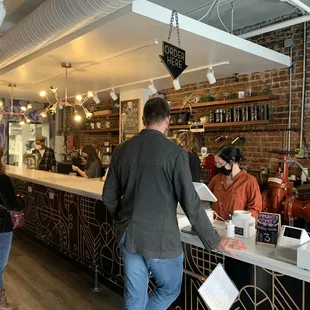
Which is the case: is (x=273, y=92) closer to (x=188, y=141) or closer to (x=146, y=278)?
(x=188, y=141)

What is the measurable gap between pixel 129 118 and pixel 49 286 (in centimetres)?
420

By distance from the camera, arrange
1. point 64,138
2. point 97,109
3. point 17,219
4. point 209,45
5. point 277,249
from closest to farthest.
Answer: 1. point 277,249
2. point 17,219
3. point 209,45
4. point 97,109
5. point 64,138

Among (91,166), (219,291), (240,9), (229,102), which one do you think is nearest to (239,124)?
(229,102)

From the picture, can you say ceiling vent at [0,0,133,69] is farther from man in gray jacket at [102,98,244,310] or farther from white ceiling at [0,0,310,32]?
man in gray jacket at [102,98,244,310]

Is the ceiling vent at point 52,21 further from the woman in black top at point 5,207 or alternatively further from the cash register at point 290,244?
the cash register at point 290,244

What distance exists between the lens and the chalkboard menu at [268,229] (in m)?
1.97

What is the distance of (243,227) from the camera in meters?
2.17

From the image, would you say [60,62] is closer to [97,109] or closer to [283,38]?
[283,38]

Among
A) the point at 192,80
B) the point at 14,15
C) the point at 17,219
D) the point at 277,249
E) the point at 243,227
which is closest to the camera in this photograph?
the point at 277,249

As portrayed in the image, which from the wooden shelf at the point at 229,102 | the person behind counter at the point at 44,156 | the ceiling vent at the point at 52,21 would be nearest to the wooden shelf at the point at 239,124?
the wooden shelf at the point at 229,102

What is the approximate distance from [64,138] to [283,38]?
21.7ft

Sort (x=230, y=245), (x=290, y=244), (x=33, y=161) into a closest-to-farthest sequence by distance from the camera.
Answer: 1. (x=290, y=244)
2. (x=230, y=245)
3. (x=33, y=161)

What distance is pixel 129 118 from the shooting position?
7.07 metres

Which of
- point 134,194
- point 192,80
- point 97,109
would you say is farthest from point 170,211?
point 97,109
